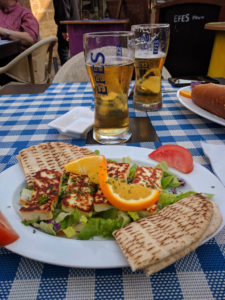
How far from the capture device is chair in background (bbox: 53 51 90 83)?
2.54 metres

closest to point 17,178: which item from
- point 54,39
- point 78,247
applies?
point 78,247

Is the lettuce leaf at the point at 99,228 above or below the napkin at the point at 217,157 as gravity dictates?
above

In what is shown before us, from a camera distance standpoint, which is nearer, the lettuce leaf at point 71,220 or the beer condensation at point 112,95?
the lettuce leaf at point 71,220

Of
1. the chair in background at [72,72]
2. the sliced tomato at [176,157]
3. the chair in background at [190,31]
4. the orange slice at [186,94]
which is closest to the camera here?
the sliced tomato at [176,157]

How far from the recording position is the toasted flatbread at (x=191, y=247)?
19.2 inches

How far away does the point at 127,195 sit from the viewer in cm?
64

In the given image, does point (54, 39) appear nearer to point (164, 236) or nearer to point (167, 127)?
point (167, 127)

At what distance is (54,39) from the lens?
3.98m

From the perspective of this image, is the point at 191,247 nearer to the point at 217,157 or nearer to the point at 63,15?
the point at 217,157

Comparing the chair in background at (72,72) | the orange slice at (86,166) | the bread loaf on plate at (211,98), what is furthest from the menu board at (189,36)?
the orange slice at (86,166)

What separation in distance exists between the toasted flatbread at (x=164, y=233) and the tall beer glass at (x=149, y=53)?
937 mm

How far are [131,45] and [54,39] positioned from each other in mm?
3447

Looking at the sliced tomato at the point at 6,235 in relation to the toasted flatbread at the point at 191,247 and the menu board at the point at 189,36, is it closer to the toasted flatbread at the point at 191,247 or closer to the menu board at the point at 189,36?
the toasted flatbread at the point at 191,247

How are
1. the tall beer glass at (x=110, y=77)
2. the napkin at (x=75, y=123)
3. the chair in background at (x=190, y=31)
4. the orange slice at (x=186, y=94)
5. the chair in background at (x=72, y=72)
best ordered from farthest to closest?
the chair in background at (x=190, y=31) → the chair in background at (x=72, y=72) → the orange slice at (x=186, y=94) → the napkin at (x=75, y=123) → the tall beer glass at (x=110, y=77)
